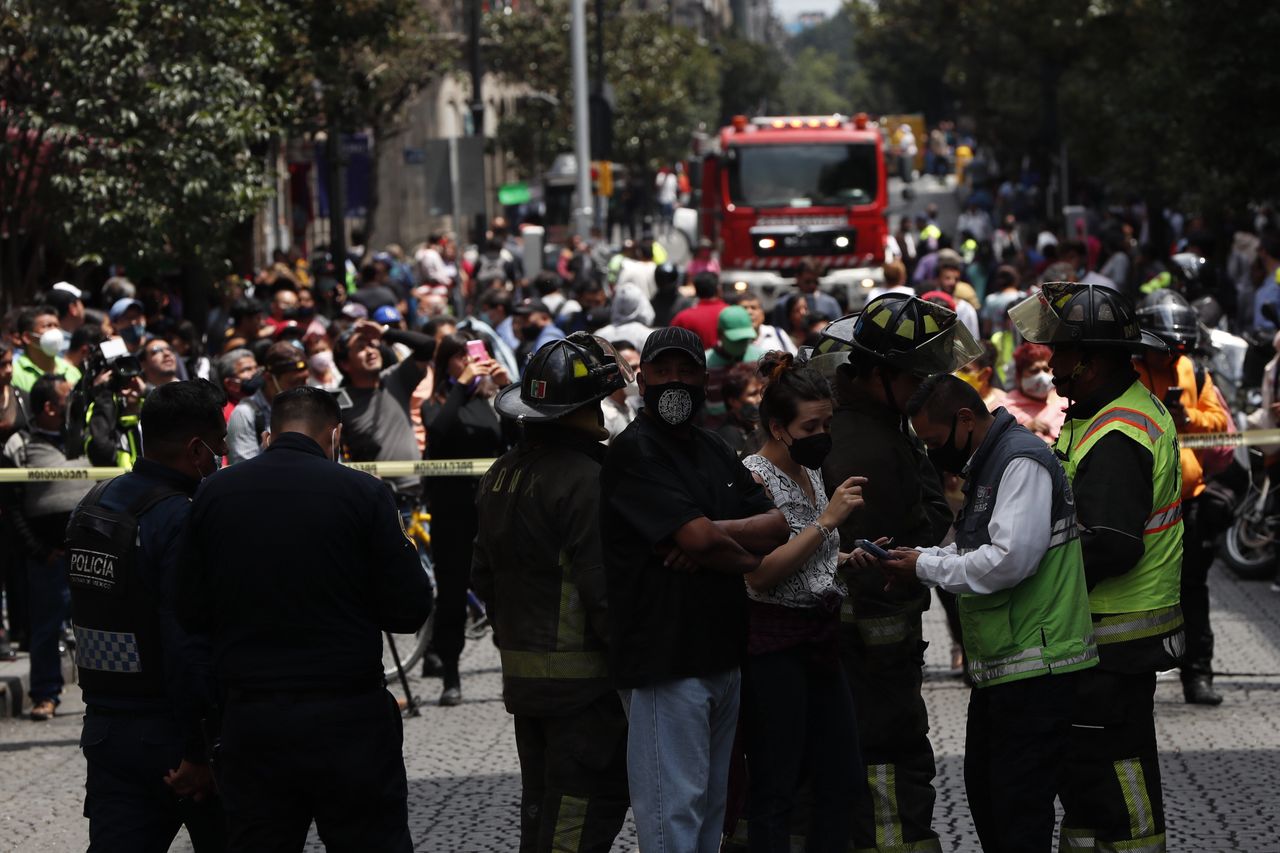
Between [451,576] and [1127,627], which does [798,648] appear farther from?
[451,576]

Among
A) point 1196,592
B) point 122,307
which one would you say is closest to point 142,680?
point 1196,592

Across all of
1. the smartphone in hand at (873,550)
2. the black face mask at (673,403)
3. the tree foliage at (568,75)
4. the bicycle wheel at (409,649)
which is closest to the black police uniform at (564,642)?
the black face mask at (673,403)

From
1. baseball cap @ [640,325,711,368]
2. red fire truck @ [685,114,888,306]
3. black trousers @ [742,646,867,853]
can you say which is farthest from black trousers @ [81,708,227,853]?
red fire truck @ [685,114,888,306]

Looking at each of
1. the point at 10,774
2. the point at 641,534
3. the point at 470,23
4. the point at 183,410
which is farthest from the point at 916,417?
the point at 470,23

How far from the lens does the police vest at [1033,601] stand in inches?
219

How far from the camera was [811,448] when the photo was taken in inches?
219

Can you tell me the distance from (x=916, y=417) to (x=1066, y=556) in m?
0.58

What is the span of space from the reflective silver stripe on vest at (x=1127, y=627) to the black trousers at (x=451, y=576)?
457 cm

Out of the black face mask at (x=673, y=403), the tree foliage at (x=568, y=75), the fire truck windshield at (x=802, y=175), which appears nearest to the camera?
the black face mask at (x=673, y=403)

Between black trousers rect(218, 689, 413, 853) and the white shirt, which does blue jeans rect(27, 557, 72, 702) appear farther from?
the white shirt

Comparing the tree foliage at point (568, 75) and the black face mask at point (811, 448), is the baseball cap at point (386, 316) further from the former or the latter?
the tree foliage at point (568, 75)

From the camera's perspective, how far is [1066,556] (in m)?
5.58

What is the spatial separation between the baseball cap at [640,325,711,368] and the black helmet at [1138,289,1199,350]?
3.75 m

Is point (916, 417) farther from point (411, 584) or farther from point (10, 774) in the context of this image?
point (10, 774)
